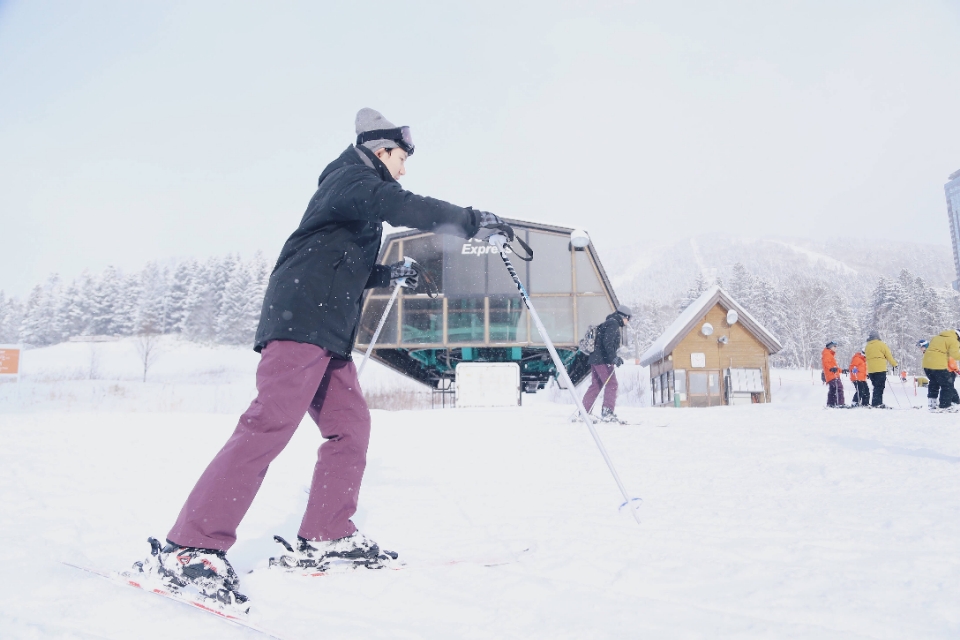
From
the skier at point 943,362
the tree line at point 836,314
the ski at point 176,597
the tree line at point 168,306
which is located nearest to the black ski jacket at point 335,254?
the ski at point 176,597

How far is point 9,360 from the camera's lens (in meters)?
21.0

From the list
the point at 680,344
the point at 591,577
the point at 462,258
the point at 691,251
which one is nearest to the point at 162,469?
the point at 591,577

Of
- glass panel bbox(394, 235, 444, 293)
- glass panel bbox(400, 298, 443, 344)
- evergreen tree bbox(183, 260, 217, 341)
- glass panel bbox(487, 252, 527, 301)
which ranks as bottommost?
glass panel bbox(400, 298, 443, 344)

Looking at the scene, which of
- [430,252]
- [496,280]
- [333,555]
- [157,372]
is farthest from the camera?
[157,372]

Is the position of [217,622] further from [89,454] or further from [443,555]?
[89,454]

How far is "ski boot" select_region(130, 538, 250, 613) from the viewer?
1581 millimetres

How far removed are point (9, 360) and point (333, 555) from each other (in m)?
24.9

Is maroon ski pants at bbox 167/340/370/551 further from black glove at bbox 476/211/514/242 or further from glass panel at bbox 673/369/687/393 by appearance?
glass panel at bbox 673/369/687/393

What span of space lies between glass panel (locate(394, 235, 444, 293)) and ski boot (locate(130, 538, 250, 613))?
19952 millimetres

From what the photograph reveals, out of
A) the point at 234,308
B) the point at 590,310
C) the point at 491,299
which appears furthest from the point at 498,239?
the point at 234,308

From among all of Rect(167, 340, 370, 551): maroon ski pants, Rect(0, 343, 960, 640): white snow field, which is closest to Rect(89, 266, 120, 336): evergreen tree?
Rect(0, 343, 960, 640): white snow field

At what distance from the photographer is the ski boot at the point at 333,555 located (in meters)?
2.00

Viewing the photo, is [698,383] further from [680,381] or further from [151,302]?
[151,302]

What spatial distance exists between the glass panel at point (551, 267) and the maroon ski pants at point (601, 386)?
37.5 feet
